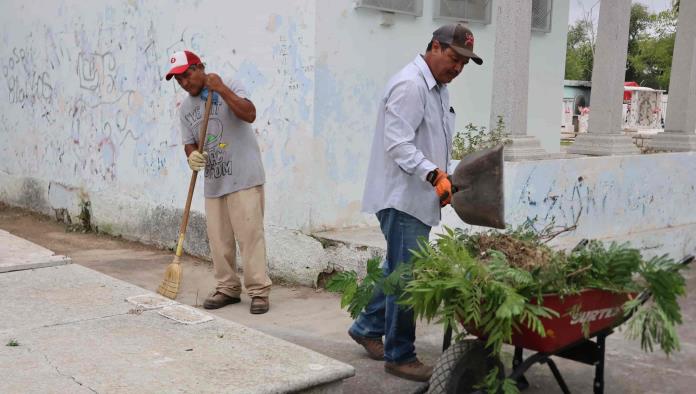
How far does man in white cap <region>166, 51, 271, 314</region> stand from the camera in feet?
16.7

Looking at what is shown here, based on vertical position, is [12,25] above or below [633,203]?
above

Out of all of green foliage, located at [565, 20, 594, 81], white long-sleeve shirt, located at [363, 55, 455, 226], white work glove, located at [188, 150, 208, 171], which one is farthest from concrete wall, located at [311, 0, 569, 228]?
green foliage, located at [565, 20, 594, 81]

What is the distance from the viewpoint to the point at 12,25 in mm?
10375

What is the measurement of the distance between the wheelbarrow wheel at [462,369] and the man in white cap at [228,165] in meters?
2.41

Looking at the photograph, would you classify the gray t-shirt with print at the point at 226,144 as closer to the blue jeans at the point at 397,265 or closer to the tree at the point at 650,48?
the blue jeans at the point at 397,265

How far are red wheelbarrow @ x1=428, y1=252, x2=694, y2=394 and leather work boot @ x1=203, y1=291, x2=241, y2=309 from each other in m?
2.56

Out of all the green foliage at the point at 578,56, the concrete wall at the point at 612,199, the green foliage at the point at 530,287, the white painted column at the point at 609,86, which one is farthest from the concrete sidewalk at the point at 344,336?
the green foliage at the point at 578,56

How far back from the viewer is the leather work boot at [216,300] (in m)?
5.50

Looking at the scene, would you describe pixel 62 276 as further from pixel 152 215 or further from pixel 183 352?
pixel 152 215

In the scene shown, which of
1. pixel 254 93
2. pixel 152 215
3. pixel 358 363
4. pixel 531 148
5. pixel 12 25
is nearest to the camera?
pixel 358 363

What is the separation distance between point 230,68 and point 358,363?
11.1ft

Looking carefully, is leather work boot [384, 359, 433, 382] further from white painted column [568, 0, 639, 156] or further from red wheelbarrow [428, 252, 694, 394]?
white painted column [568, 0, 639, 156]

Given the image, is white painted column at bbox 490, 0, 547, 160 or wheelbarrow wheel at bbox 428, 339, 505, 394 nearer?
wheelbarrow wheel at bbox 428, 339, 505, 394

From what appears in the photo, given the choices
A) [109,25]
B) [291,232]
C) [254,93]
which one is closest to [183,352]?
[291,232]
